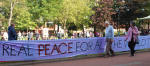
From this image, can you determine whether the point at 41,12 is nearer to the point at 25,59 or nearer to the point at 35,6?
the point at 35,6

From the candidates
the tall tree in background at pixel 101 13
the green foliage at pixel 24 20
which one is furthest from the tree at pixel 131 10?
the green foliage at pixel 24 20

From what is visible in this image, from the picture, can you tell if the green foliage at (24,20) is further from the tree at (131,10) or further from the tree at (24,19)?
the tree at (131,10)

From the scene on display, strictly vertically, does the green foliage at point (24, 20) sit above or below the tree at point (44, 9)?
below

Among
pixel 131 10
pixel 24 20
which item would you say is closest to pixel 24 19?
pixel 24 20

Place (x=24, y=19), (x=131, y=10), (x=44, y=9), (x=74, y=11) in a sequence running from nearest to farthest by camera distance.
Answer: (x=24, y=19) < (x=131, y=10) < (x=44, y=9) < (x=74, y=11)

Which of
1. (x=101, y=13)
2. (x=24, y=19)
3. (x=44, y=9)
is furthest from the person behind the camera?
(x=44, y=9)

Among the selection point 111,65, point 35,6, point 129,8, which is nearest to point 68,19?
point 35,6

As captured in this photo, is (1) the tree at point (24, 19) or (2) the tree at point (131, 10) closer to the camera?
(2) the tree at point (131, 10)

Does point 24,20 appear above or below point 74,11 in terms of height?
below

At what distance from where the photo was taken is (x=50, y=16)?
40.2 meters

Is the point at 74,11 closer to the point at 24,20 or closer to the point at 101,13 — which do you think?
the point at 101,13

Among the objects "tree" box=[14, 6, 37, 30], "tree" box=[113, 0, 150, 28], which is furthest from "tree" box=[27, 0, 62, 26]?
"tree" box=[113, 0, 150, 28]

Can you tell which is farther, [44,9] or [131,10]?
[44,9]

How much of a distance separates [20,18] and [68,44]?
33.1 meters
